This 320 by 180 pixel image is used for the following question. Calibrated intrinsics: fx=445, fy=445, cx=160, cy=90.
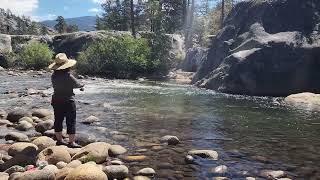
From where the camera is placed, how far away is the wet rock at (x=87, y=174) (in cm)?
852

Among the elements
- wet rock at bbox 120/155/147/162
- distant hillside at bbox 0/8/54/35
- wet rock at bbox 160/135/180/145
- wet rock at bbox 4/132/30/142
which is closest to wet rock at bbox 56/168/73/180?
wet rock at bbox 120/155/147/162

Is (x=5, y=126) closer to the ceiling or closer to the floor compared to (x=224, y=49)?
closer to the floor

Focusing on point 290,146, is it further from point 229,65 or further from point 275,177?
point 229,65

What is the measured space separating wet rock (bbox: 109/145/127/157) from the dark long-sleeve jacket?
1.71 meters

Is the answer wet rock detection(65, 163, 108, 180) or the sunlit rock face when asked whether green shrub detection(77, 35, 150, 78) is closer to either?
the sunlit rock face

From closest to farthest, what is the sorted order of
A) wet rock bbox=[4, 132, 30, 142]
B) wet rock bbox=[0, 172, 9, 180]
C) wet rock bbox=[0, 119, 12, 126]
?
wet rock bbox=[0, 172, 9, 180] < wet rock bbox=[4, 132, 30, 142] < wet rock bbox=[0, 119, 12, 126]

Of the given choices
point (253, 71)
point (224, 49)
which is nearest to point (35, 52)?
point (224, 49)

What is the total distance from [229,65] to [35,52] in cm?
2411

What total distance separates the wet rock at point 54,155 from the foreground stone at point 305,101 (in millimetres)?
16613

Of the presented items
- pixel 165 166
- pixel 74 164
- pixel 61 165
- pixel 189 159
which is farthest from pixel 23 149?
pixel 189 159

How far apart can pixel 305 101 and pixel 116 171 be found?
62.5ft

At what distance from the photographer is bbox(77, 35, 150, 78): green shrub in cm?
4416

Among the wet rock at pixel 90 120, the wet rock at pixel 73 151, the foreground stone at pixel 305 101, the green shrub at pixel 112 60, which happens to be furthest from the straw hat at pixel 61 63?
the green shrub at pixel 112 60

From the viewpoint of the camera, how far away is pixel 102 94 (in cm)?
2748
